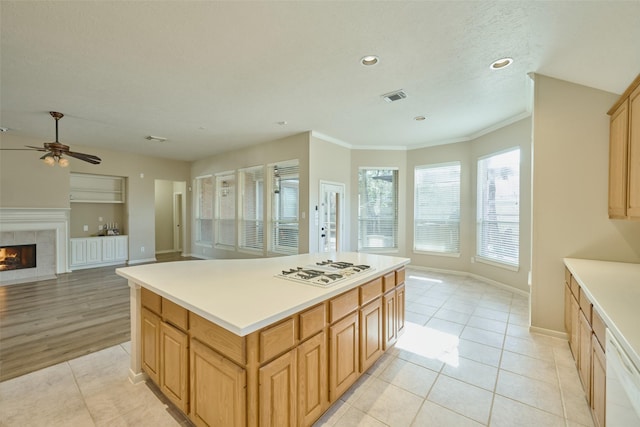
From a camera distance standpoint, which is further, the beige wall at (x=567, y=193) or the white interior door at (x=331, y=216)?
the white interior door at (x=331, y=216)

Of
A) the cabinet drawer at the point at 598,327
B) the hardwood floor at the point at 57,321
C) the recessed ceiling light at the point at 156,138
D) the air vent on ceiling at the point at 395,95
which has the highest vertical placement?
the recessed ceiling light at the point at 156,138

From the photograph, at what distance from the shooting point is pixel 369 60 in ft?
8.39

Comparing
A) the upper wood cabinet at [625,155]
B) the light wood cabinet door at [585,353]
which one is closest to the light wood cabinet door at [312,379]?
the light wood cabinet door at [585,353]

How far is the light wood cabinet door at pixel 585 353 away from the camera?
175 centimetres

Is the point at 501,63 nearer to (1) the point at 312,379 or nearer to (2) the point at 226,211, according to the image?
(1) the point at 312,379

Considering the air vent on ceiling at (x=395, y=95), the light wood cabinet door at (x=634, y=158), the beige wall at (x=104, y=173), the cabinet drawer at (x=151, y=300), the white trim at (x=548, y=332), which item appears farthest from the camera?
the beige wall at (x=104, y=173)

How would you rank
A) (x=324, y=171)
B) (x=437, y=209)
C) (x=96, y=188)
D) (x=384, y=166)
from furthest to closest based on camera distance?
(x=96, y=188) → (x=384, y=166) → (x=437, y=209) → (x=324, y=171)

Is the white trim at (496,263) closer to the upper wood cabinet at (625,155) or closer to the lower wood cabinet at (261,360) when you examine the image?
the upper wood cabinet at (625,155)

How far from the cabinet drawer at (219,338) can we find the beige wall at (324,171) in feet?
11.6

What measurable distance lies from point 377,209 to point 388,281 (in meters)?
3.95

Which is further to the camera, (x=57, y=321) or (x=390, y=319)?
(x=57, y=321)

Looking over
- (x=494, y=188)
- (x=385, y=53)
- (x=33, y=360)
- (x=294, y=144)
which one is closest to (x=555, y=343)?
(x=494, y=188)

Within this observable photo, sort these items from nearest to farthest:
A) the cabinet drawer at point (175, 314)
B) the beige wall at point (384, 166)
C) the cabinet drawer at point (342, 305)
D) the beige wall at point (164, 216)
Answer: the cabinet drawer at point (175, 314) → the cabinet drawer at point (342, 305) → the beige wall at point (384, 166) → the beige wall at point (164, 216)

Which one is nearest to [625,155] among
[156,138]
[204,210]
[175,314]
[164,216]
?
[175,314]
